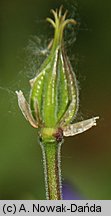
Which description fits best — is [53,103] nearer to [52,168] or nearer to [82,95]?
[52,168]

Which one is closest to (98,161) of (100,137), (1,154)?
(100,137)

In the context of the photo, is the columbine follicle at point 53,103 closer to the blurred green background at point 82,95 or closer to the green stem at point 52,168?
the green stem at point 52,168

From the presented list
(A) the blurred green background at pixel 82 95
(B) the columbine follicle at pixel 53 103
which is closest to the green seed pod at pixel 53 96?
(B) the columbine follicle at pixel 53 103

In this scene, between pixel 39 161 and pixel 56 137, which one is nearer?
pixel 56 137

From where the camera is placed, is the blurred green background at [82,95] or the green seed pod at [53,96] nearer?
the green seed pod at [53,96]

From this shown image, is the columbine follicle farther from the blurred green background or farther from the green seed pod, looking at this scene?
the blurred green background

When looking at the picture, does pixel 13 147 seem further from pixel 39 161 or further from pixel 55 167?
pixel 55 167

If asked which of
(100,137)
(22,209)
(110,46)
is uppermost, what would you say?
(110,46)
